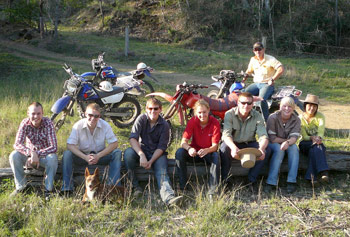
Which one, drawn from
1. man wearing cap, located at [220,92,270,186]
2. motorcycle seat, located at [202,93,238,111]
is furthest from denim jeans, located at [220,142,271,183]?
motorcycle seat, located at [202,93,238,111]

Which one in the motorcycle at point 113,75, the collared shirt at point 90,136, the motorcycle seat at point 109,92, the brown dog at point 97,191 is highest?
the motorcycle at point 113,75

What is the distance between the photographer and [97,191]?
440 cm

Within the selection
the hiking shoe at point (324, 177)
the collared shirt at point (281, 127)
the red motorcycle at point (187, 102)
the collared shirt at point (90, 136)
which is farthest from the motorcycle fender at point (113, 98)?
the hiking shoe at point (324, 177)

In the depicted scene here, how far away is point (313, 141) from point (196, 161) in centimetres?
152

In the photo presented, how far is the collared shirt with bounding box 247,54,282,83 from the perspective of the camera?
7203 millimetres

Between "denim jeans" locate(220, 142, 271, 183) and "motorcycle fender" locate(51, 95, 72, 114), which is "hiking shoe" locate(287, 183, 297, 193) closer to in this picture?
"denim jeans" locate(220, 142, 271, 183)

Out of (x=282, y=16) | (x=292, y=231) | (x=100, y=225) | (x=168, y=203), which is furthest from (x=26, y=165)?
(x=282, y=16)

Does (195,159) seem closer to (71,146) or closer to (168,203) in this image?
(168,203)

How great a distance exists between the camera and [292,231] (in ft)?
13.3

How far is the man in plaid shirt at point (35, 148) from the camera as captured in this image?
180 inches

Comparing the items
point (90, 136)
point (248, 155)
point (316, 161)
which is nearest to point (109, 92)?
point (90, 136)

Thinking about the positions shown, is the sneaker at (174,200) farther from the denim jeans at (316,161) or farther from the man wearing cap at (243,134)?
the denim jeans at (316,161)

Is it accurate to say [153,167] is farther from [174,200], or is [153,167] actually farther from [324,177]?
[324,177]

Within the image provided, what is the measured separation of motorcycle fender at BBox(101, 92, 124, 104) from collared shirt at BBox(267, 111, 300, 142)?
2.95 metres
